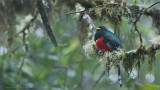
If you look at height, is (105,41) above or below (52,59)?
above

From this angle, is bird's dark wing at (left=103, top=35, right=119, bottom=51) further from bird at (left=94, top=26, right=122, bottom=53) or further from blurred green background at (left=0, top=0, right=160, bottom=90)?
blurred green background at (left=0, top=0, right=160, bottom=90)

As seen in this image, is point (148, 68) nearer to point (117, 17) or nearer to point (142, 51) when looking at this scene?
point (142, 51)

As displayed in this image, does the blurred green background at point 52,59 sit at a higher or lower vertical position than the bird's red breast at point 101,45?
lower

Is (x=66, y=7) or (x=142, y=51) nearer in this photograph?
(x=142, y=51)

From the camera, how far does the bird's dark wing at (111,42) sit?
13.1 ft

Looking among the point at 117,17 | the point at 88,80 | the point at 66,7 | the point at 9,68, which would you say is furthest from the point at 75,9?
the point at 88,80

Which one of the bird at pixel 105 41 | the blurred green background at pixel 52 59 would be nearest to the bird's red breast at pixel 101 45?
the bird at pixel 105 41

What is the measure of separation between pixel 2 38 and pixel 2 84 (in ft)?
3.02

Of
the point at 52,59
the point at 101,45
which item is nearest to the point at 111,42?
the point at 101,45

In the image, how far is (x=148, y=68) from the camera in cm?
391

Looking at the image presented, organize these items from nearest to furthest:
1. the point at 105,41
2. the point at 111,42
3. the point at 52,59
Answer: the point at 111,42 < the point at 105,41 < the point at 52,59

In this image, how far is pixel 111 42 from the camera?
413 cm

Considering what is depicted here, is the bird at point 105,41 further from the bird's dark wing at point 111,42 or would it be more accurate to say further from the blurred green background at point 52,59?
the blurred green background at point 52,59

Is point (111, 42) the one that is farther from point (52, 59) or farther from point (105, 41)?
point (52, 59)
